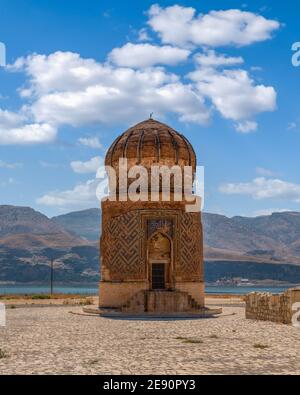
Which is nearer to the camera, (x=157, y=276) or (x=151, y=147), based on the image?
(x=157, y=276)

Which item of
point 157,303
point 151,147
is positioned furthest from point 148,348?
point 151,147

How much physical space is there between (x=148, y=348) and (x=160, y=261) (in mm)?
12612

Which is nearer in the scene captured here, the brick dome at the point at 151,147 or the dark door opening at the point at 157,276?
the dark door opening at the point at 157,276

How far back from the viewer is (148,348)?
12594mm

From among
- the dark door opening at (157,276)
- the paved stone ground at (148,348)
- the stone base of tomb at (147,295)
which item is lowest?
the paved stone ground at (148,348)

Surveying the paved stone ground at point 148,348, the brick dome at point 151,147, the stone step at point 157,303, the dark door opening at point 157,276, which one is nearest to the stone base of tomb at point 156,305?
the stone step at point 157,303

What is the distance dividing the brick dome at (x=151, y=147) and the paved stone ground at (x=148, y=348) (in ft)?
27.7

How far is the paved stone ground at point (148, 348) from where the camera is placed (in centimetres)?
988

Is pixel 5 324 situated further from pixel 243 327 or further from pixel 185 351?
pixel 185 351

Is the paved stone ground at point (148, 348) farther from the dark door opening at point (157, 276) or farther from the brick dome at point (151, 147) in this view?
the brick dome at point (151, 147)

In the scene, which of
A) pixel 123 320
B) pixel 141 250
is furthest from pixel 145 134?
pixel 123 320

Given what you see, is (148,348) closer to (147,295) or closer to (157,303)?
(157,303)

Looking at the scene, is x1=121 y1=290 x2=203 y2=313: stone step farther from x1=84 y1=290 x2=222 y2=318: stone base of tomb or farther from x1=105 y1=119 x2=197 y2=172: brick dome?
x1=105 y1=119 x2=197 y2=172: brick dome

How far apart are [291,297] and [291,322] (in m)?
0.76
